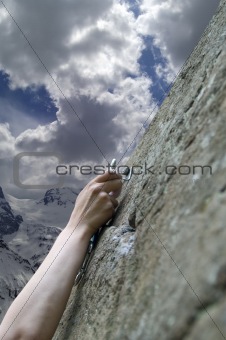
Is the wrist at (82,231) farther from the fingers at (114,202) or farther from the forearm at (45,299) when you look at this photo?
the fingers at (114,202)

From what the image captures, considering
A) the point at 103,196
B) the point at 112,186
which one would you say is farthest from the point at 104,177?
the point at 103,196

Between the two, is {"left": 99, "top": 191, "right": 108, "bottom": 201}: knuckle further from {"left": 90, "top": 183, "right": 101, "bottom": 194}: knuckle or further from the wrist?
the wrist

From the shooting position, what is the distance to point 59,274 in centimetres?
387

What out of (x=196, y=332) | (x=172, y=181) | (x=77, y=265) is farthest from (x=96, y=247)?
(x=196, y=332)

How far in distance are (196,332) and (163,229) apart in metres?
0.89

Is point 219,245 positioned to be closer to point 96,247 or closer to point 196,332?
point 196,332

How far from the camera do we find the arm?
3623mm

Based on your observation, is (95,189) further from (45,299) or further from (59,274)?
(45,299)

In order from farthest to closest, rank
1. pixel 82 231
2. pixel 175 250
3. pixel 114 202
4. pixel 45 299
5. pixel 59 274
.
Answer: pixel 114 202 < pixel 82 231 < pixel 59 274 < pixel 45 299 < pixel 175 250


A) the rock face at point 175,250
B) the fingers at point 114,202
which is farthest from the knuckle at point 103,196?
the rock face at point 175,250

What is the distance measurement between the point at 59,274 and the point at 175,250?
217cm

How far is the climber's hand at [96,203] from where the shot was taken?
171 inches

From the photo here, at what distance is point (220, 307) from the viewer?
59.6 inches

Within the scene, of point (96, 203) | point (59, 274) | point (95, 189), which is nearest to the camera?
point (59, 274)
